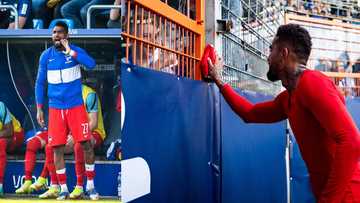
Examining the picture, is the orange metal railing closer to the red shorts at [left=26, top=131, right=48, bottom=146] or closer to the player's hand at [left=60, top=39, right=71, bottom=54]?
the player's hand at [left=60, top=39, right=71, bottom=54]

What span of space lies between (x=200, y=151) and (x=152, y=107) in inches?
29.8

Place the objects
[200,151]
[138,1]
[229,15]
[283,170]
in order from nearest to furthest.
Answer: [138,1], [200,151], [229,15], [283,170]

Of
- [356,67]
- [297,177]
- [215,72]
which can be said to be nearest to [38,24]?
[215,72]

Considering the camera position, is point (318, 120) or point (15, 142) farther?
point (15, 142)

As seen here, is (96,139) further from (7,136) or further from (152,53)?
(152,53)

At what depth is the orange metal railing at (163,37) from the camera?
226cm

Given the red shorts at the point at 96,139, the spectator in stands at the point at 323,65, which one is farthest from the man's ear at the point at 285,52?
the spectator in stands at the point at 323,65

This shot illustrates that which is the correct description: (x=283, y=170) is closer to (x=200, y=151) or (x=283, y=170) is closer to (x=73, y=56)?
(x=200, y=151)

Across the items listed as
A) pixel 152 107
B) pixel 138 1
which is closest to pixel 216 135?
pixel 152 107

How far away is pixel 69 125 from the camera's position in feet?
10.3

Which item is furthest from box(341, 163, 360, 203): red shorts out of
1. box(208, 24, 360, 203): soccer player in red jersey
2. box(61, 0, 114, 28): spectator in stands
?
box(61, 0, 114, 28): spectator in stands

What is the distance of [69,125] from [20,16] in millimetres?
716

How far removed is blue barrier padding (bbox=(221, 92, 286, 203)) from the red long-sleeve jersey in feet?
2.55

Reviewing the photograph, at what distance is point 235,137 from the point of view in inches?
135
